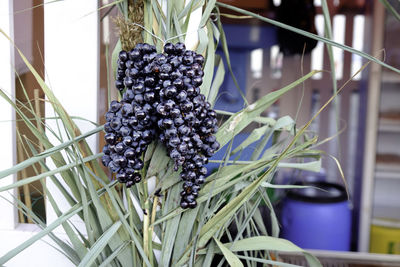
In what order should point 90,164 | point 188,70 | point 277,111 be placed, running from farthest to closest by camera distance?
point 277,111 → point 90,164 → point 188,70

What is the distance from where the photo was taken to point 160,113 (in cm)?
37

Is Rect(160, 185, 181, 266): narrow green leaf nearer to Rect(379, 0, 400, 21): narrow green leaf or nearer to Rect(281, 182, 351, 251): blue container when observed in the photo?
Rect(379, 0, 400, 21): narrow green leaf

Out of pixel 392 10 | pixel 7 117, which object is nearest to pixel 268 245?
pixel 392 10

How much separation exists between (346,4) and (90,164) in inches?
117

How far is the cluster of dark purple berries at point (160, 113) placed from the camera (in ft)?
1.23

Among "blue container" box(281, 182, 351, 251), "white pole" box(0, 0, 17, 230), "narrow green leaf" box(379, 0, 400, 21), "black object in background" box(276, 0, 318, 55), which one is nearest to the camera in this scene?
"narrow green leaf" box(379, 0, 400, 21)

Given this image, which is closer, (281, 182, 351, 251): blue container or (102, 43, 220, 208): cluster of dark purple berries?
(102, 43, 220, 208): cluster of dark purple berries

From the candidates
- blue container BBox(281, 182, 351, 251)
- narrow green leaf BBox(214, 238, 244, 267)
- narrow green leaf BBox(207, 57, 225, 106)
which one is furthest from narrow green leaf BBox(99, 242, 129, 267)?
blue container BBox(281, 182, 351, 251)

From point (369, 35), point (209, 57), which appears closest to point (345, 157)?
point (369, 35)

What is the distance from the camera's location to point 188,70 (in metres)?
0.39

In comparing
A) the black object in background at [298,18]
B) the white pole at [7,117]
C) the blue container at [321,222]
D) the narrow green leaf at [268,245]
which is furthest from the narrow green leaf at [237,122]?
the black object in background at [298,18]

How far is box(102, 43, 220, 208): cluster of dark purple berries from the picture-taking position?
38 cm

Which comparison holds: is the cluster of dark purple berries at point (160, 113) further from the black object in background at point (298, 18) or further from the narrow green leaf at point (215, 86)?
the black object in background at point (298, 18)

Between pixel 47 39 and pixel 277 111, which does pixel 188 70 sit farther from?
pixel 277 111
